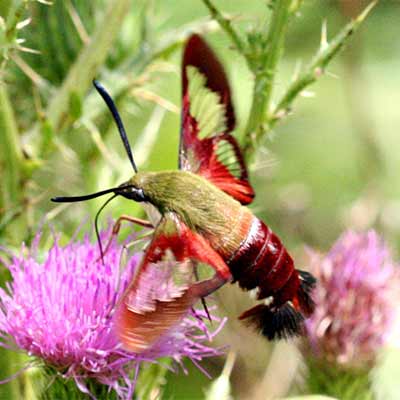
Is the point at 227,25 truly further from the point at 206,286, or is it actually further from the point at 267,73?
the point at 206,286

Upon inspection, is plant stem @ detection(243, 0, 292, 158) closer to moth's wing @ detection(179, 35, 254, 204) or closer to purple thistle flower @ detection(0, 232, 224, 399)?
moth's wing @ detection(179, 35, 254, 204)

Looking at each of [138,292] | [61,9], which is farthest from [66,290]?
[61,9]

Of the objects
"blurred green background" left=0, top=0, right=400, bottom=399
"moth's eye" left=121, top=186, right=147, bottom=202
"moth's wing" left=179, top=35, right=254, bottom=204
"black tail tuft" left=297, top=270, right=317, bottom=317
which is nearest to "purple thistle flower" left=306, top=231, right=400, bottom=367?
"blurred green background" left=0, top=0, right=400, bottom=399

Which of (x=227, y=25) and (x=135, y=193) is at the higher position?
(x=227, y=25)

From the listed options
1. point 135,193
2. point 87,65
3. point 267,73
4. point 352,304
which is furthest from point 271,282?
point 87,65

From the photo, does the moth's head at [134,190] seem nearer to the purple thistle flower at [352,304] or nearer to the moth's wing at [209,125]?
the moth's wing at [209,125]

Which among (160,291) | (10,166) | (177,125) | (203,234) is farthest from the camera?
(177,125)
